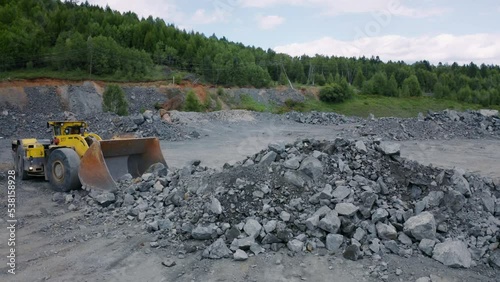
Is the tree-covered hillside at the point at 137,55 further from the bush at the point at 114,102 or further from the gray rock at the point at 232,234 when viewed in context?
the gray rock at the point at 232,234

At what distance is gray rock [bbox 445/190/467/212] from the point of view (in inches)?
255

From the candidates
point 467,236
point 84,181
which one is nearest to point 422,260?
point 467,236

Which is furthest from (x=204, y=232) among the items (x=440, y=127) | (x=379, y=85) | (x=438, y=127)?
(x=379, y=85)

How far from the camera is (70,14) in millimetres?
51188

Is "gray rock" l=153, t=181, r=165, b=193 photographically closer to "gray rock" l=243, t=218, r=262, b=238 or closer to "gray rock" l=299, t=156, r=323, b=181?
"gray rock" l=243, t=218, r=262, b=238

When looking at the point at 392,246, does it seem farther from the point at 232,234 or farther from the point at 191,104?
the point at 191,104

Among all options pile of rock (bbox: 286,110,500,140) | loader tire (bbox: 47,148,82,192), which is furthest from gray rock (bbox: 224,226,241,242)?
pile of rock (bbox: 286,110,500,140)

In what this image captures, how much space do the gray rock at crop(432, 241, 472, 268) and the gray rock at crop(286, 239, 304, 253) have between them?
5.83 ft

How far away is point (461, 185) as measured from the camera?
6816mm

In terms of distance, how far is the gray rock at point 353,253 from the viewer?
550 centimetres

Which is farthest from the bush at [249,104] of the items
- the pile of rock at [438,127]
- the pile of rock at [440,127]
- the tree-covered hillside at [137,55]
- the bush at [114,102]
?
the pile of rock at [440,127]

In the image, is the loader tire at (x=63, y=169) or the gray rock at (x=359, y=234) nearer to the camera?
the gray rock at (x=359, y=234)

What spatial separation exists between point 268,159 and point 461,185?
10.6 ft

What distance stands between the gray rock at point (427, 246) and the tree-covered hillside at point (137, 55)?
37.9 metres
